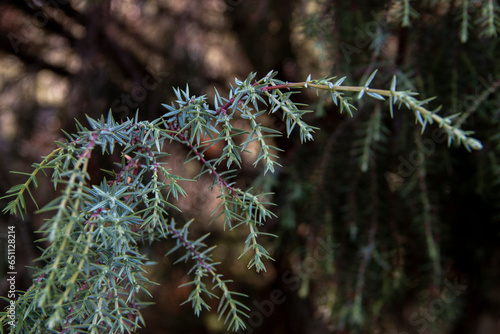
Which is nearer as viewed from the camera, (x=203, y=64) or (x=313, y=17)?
(x=313, y=17)

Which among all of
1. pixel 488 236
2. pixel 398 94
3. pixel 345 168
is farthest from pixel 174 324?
pixel 398 94

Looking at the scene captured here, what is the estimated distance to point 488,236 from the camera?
1.13 meters

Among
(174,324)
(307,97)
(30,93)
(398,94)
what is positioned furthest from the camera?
(174,324)

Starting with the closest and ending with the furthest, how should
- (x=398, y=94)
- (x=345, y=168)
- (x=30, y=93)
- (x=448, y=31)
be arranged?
(x=398, y=94) < (x=448, y=31) < (x=345, y=168) < (x=30, y=93)

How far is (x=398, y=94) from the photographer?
0.34m

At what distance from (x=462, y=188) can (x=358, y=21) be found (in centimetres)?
50

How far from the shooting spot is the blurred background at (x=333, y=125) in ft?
3.12

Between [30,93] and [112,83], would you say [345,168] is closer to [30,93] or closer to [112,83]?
[112,83]

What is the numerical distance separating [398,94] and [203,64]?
99 cm

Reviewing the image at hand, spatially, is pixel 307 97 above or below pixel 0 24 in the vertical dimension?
below

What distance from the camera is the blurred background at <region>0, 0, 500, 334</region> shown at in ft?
3.12

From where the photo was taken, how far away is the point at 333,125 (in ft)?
3.89

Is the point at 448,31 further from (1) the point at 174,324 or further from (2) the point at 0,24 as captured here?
(1) the point at 174,324

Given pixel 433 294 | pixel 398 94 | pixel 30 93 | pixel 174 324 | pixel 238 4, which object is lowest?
pixel 174 324
